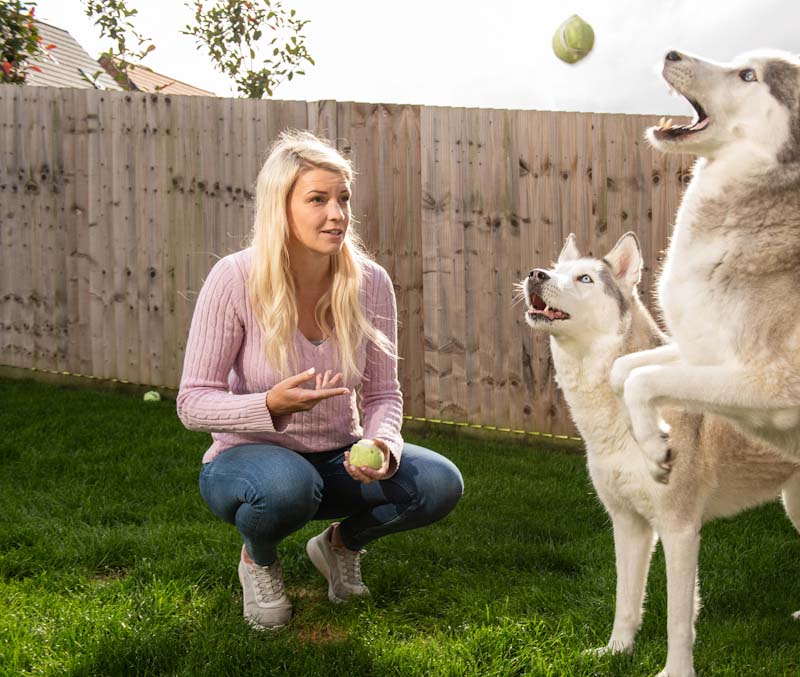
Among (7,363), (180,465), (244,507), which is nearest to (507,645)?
(244,507)

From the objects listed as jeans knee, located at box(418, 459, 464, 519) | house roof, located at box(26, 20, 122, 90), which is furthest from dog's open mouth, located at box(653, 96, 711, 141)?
house roof, located at box(26, 20, 122, 90)

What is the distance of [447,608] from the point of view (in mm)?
3266

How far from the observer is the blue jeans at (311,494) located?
2932 mm

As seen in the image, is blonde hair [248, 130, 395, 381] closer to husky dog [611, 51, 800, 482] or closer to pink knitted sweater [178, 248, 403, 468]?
pink knitted sweater [178, 248, 403, 468]

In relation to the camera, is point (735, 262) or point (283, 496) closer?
point (735, 262)

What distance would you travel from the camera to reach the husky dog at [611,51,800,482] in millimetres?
2053

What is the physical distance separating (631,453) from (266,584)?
1.33 m

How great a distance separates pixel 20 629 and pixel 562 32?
5.59 meters

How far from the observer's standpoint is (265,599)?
10.1 ft

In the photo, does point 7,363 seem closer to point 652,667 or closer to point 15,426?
point 15,426

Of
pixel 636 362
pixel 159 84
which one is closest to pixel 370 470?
pixel 636 362

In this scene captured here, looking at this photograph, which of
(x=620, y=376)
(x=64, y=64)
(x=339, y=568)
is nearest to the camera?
(x=620, y=376)

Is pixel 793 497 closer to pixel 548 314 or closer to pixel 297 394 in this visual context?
pixel 548 314

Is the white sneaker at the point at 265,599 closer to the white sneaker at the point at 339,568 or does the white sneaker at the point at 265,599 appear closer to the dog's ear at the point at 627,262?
the white sneaker at the point at 339,568
